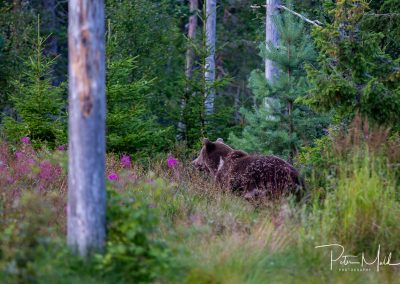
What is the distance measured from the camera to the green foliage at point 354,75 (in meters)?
10.7

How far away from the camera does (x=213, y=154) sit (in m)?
13.4

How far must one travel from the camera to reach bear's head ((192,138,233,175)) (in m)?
13.2

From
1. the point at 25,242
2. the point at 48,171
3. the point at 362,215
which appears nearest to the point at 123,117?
the point at 48,171

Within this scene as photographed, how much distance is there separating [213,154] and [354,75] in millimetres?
3443

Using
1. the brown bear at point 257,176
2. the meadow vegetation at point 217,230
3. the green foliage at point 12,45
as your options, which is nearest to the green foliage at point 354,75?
the meadow vegetation at point 217,230

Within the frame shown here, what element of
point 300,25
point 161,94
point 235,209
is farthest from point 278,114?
point 161,94

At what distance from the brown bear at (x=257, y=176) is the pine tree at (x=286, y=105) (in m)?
2.89

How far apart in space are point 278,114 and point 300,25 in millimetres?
2086

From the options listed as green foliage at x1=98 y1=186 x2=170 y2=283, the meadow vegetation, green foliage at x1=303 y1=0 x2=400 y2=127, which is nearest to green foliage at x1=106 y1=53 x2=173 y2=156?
the meadow vegetation

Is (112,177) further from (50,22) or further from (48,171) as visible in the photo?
(50,22)

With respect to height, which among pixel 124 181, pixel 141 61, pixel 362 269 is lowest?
pixel 362 269

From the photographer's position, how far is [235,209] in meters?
10.3

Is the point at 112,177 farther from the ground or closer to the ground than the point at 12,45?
closer to the ground

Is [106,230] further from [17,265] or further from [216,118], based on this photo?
[216,118]
